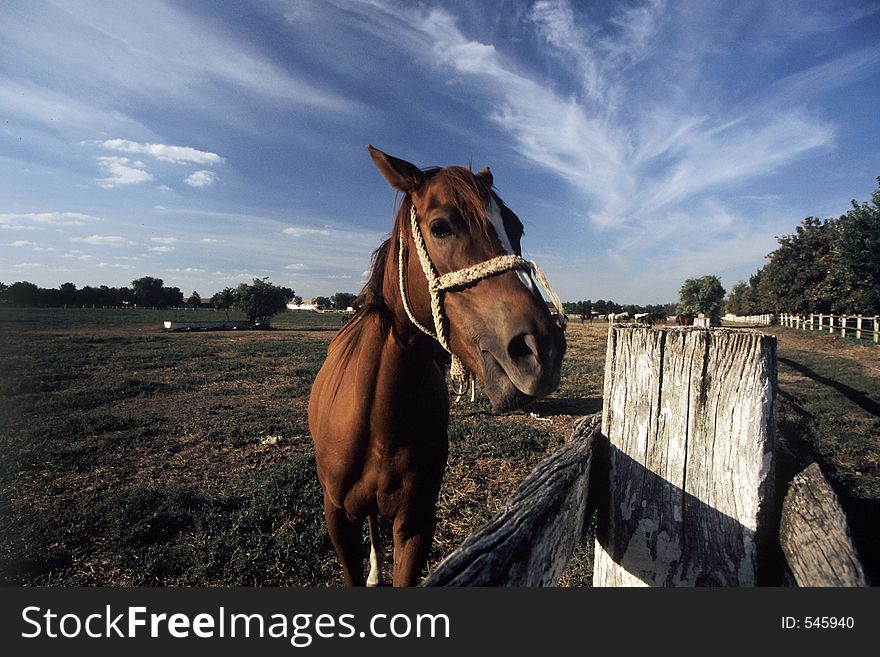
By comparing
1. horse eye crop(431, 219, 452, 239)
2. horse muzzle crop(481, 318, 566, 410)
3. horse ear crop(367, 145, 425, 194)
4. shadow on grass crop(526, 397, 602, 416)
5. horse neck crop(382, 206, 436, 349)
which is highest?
horse ear crop(367, 145, 425, 194)

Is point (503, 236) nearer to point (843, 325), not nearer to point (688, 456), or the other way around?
point (688, 456)

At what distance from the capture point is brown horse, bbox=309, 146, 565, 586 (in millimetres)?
1468

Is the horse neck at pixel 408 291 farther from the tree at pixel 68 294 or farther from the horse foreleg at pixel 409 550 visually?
the tree at pixel 68 294

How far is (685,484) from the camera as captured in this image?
1225 mm

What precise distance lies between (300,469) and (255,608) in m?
5.06

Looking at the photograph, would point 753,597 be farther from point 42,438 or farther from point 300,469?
point 42,438

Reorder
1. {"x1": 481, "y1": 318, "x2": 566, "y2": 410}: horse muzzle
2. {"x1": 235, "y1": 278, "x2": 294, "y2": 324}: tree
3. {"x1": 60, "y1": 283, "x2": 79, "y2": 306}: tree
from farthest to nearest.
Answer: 1. {"x1": 60, "y1": 283, "x2": 79, "y2": 306}: tree
2. {"x1": 235, "y1": 278, "x2": 294, "y2": 324}: tree
3. {"x1": 481, "y1": 318, "x2": 566, "y2": 410}: horse muzzle

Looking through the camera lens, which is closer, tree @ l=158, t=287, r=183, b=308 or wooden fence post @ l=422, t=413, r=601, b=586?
wooden fence post @ l=422, t=413, r=601, b=586

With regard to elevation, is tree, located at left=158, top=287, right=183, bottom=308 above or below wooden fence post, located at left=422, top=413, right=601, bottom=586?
above

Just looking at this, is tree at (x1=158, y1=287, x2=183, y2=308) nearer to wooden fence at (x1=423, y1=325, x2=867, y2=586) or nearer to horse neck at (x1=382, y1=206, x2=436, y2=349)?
horse neck at (x1=382, y1=206, x2=436, y2=349)

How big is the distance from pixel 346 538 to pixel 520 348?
7.11 feet

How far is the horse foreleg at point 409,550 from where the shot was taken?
242 cm

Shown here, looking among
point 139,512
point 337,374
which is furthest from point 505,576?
point 139,512

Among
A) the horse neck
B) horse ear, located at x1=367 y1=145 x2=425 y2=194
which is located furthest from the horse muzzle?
horse ear, located at x1=367 y1=145 x2=425 y2=194
